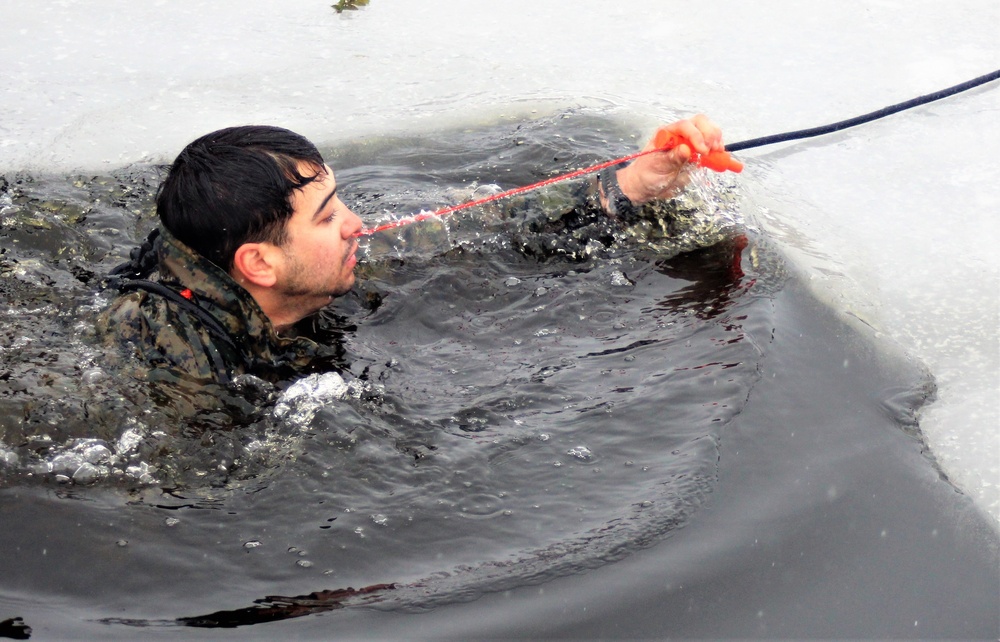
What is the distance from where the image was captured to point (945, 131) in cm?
388

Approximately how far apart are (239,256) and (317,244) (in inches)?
8.8

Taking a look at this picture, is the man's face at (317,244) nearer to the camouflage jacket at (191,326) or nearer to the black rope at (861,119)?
the camouflage jacket at (191,326)

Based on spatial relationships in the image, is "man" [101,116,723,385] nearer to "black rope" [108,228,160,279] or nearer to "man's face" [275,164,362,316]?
"man's face" [275,164,362,316]

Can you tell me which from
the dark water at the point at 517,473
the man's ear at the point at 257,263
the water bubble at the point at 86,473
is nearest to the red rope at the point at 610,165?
the dark water at the point at 517,473

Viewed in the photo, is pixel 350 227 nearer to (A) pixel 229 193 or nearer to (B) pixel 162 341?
(A) pixel 229 193

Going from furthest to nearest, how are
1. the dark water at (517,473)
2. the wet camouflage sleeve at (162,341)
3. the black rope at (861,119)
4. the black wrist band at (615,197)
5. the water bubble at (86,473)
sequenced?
the black wrist band at (615,197) < the black rope at (861,119) < the wet camouflage sleeve at (162,341) < the water bubble at (86,473) < the dark water at (517,473)

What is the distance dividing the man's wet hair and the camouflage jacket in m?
0.08

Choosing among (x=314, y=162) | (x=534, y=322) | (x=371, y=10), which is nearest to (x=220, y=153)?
(x=314, y=162)

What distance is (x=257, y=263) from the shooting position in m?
2.75

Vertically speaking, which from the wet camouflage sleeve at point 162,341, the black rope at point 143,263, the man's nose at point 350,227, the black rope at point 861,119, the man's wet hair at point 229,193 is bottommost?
the wet camouflage sleeve at point 162,341

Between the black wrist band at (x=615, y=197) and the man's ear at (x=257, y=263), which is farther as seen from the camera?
the black wrist band at (x=615, y=197)

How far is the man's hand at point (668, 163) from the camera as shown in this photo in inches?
111

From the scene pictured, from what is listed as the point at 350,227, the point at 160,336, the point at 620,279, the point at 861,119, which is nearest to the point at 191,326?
the point at 160,336

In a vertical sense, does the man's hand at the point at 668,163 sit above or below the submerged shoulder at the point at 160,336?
above
